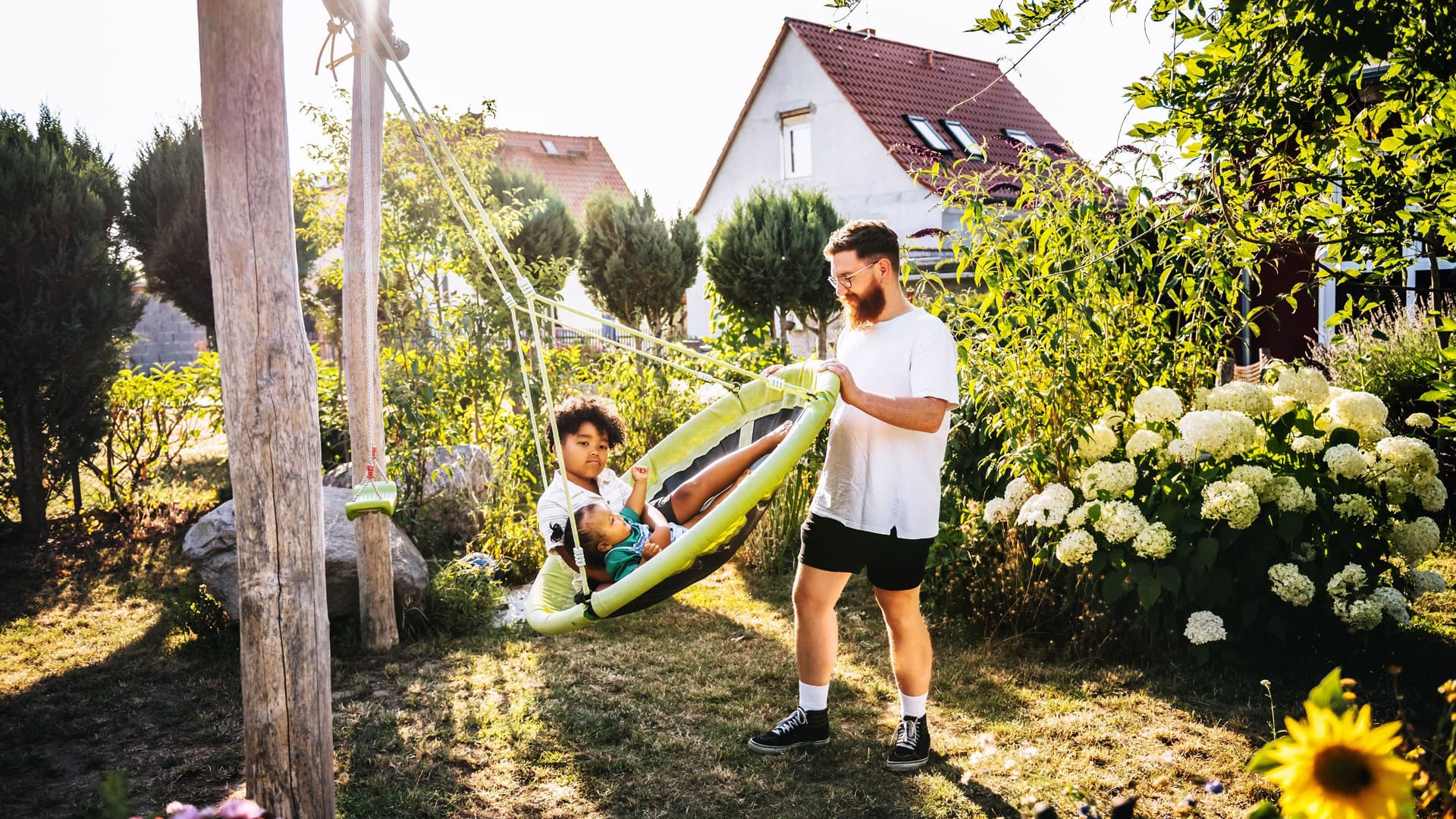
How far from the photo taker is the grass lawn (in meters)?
2.76

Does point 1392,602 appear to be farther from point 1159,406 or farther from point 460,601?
point 460,601

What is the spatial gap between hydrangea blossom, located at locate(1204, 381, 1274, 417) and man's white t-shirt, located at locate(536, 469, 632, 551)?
207 centimetres

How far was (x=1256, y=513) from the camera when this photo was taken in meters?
3.16

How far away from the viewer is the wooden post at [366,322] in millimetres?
3621

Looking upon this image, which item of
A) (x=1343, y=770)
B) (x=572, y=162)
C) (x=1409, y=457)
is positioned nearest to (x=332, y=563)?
(x=1343, y=770)

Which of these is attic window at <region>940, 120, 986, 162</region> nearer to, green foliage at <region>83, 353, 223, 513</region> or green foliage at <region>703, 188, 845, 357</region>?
green foliage at <region>703, 188, 845, 357</region>

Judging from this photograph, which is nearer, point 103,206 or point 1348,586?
point 1348,586

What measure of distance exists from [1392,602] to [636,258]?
1091cm

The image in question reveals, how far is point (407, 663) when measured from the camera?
393 cm

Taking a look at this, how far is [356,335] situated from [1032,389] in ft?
8.40

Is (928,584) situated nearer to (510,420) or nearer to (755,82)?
(510,420)

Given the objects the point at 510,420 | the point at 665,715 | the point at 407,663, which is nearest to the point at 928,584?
the point at 665,715

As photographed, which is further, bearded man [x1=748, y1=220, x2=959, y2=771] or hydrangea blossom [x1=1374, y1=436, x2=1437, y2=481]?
hydrangea blossom [x1=1374, y1=436, x2=1437, y2=481]

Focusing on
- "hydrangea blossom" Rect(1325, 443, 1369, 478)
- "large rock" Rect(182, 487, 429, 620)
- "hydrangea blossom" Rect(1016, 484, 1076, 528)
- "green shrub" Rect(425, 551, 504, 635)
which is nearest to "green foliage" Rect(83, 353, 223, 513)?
"large rock" Rect(182, 487, 429, 620)
